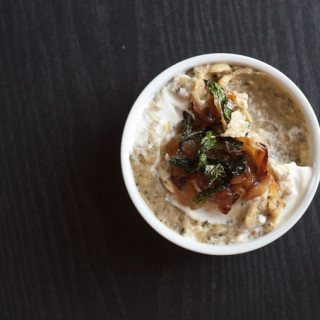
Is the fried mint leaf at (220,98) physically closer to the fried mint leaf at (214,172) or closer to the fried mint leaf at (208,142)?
the fried mint leaf at (208,142)

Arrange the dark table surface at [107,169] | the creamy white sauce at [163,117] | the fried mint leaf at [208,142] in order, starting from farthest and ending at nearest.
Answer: the dark table surface at [107,169] → the creamy white sauce at [163,117] → the fried mint leaf at [208,142]

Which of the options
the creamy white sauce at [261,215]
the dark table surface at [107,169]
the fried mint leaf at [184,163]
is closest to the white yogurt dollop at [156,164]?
the creamy white sauce at [261,215]

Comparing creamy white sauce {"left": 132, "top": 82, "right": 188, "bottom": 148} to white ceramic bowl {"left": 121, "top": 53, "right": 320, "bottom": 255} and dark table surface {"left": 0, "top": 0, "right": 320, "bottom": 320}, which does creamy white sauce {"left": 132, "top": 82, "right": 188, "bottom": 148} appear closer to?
white ceramic bowl {"left": 121, "top": 53, "right": 320, "bottom": 255}

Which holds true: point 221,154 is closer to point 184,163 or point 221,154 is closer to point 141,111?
point 184,163

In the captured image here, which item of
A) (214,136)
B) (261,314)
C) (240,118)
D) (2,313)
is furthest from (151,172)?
(2,313)

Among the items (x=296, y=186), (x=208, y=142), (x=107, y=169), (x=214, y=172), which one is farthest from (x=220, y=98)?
(x=107, y=169)

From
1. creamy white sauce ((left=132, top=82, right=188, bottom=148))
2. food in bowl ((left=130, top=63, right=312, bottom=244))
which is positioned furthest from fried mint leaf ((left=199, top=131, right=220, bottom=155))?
creamy white sauce ((left=132, top=82, right=188, bottom=148))
